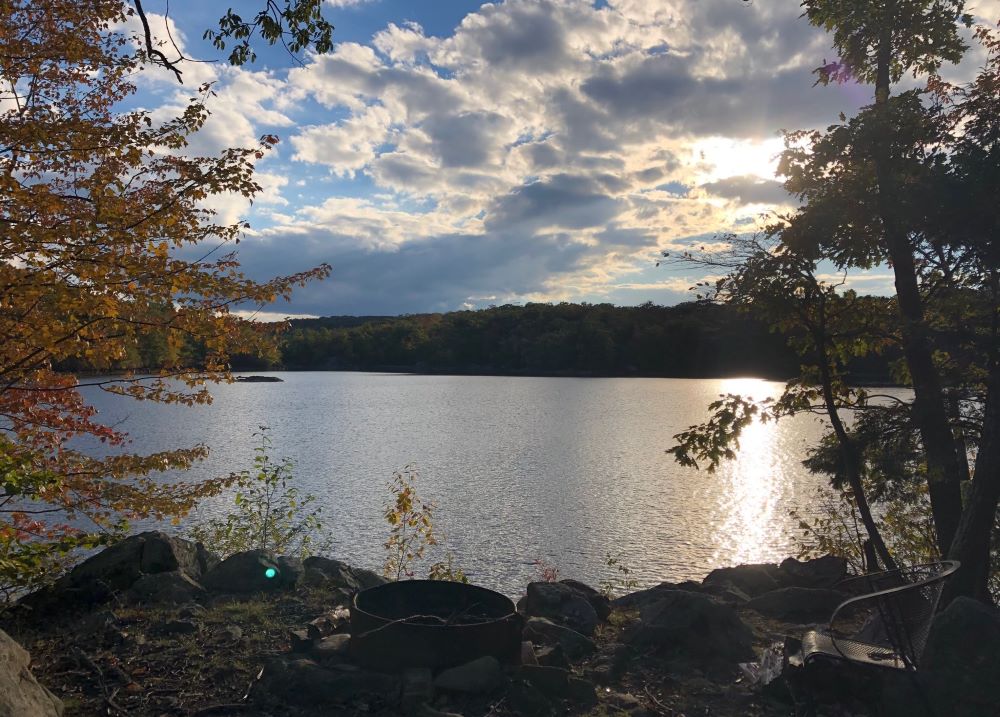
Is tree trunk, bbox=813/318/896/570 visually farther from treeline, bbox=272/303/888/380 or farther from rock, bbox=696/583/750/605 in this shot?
treeline, bbox=272/303/888/380

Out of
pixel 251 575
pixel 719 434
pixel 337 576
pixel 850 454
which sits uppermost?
pixel 719 434

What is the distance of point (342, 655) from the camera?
5629 mm

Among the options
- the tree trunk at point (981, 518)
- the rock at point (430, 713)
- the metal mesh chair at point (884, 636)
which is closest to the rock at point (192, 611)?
the rock at point (430, 713)

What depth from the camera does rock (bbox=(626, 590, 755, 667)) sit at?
632 centimetres

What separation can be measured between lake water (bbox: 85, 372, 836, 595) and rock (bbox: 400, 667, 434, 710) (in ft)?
24.8

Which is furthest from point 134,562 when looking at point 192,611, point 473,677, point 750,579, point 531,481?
point 531,481

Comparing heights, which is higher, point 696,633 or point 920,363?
point 920,363

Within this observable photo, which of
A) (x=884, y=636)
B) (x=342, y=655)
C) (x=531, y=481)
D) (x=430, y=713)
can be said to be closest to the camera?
(x=430, y=713)

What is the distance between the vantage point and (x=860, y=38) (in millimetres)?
8312

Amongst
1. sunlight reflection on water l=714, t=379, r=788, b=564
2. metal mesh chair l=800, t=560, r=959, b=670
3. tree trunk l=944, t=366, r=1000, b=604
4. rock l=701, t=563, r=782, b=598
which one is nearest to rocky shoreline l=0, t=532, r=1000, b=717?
metal mesh chair l=800, t=560, r=959, b=670

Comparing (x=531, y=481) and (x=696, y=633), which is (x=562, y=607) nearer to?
(x=696, y=633)

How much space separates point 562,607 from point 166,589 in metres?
4.12

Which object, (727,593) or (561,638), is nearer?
(561,638)

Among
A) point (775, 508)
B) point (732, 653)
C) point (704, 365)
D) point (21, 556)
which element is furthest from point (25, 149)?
point (704, 365)
